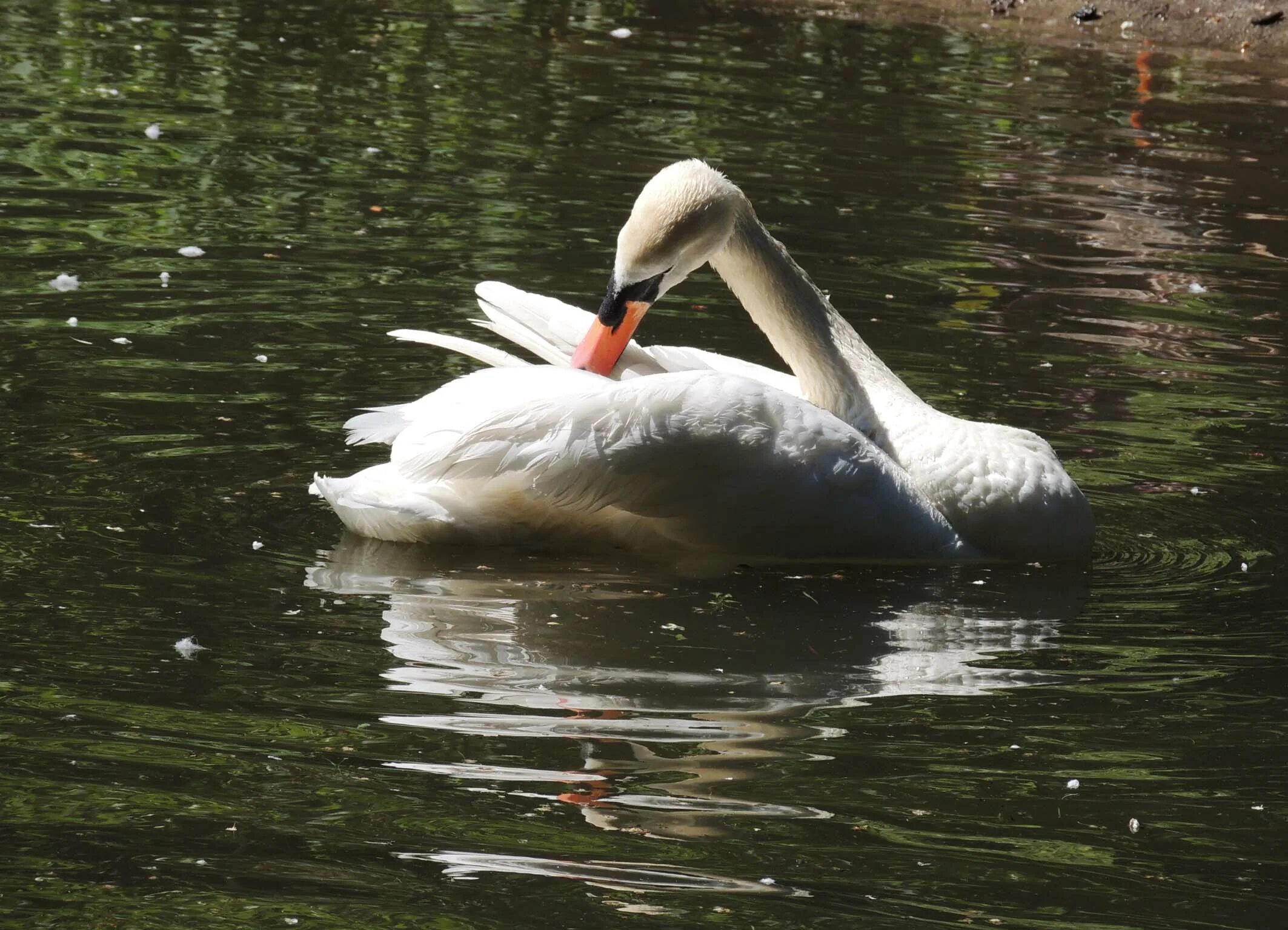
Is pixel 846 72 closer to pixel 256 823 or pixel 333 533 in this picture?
pixel 333 533

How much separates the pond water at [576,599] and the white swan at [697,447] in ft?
0.53

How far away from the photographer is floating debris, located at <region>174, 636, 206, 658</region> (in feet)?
16.6

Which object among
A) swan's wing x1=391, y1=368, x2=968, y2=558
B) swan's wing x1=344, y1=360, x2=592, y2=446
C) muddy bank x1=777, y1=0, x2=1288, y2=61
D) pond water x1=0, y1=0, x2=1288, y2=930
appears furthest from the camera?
muddy bank x1=777, y1=0, x2=1288, y2=61

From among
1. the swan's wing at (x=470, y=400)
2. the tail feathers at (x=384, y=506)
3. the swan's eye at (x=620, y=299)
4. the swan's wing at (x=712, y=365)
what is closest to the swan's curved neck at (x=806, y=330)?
the swan's wing at (x=712, y=365)

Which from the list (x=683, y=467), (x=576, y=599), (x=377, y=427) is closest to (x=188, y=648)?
(x=576, y=599)

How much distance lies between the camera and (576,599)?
582 centimetres

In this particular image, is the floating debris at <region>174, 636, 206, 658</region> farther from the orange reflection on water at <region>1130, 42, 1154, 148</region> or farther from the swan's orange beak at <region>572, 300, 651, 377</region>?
the orange reflection on water at <region>1130, 42, 1154, 148</region>

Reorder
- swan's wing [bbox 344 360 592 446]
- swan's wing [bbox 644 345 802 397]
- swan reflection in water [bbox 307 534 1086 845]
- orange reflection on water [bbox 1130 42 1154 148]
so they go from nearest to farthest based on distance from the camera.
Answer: swan reflection in water [bbox 307 534 1086 845] < swan's wing [bbox 344 360 592 446] < swan's wing [bbox 644 345 802 397] < orange reflection on water [bbox 1130 42 1154 148]

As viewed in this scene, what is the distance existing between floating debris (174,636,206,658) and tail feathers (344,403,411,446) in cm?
126

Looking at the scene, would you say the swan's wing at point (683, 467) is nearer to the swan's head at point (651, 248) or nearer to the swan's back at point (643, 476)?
the swan's back at point (643, 476)

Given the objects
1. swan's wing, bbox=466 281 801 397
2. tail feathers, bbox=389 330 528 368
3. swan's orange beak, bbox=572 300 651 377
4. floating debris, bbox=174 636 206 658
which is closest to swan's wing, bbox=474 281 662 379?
swan's wing, bbox=466 281 801 397

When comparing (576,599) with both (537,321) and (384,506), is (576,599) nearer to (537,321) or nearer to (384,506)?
(384,506)

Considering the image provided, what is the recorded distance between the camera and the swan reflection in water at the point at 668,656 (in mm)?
4434

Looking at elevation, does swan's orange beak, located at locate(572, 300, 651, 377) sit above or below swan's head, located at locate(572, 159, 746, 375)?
below
